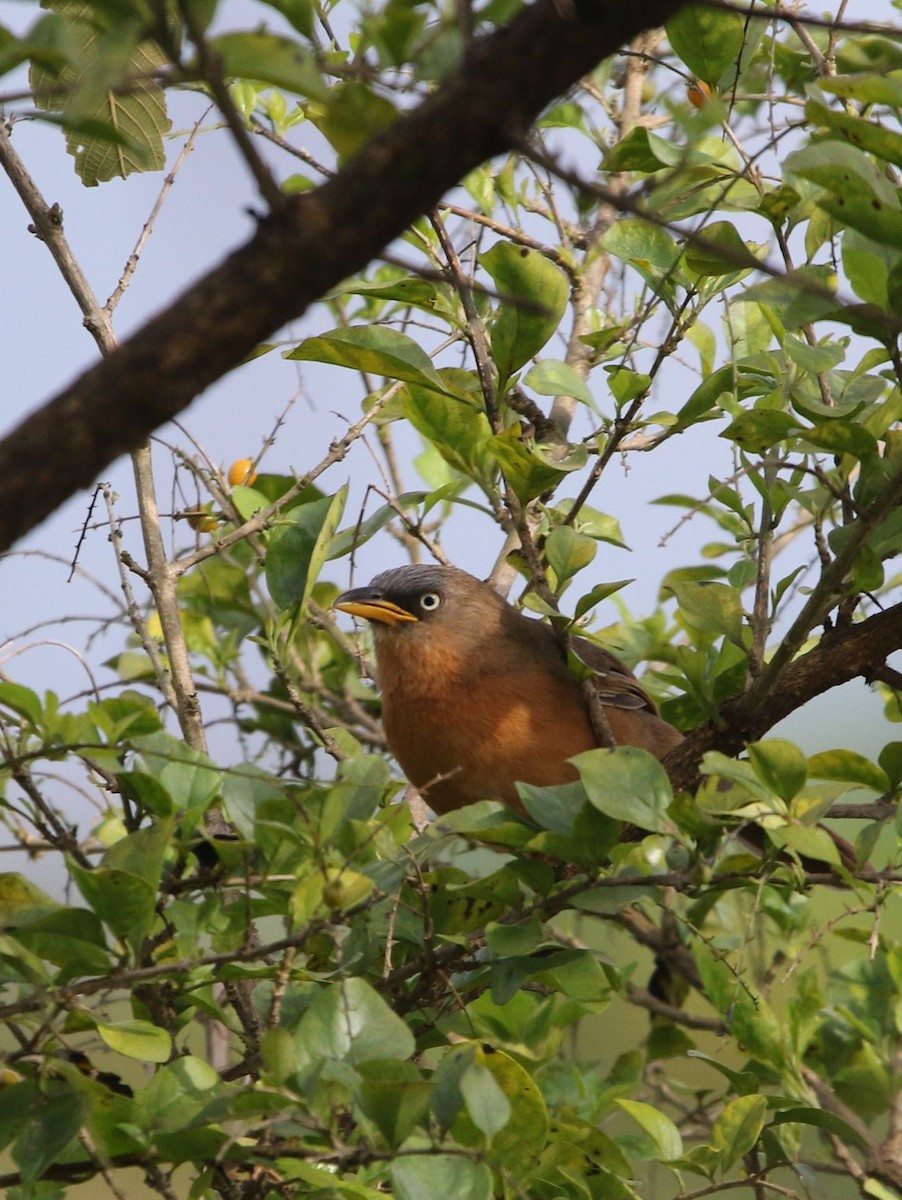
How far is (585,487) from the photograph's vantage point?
2.93 metres

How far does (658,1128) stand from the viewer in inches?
109

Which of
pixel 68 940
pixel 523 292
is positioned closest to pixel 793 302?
pixel 523 292

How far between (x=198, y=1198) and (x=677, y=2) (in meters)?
2.03

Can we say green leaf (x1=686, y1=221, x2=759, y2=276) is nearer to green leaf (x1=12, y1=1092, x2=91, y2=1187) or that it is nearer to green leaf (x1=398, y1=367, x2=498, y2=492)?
green leaf (x1=398, y1=367, x2=498, y2=492)

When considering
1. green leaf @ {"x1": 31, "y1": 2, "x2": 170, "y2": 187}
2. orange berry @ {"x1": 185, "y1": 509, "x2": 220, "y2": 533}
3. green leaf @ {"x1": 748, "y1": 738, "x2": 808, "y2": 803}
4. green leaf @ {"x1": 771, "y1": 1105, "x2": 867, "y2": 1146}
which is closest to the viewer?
green leaf @ {"x1": 31, "y1": 2, "x2": 170, "y2": 187}

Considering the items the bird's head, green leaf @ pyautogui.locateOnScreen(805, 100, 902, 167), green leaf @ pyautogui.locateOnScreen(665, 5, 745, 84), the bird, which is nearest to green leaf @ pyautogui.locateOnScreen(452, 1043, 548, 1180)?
the bird

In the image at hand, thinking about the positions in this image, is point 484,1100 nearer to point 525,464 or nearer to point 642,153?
point 525,464

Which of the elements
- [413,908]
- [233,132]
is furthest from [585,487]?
[233,132]

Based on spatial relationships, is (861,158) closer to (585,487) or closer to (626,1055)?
(585,487)

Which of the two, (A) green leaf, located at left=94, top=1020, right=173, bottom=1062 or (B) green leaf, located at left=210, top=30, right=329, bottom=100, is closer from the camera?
(B) green leaf, located at left=210, top=30, right=329, bottom=100

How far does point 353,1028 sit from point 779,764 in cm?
87

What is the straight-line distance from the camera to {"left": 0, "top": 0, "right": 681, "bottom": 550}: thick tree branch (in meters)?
1.42

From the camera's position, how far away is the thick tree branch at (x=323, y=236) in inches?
55.7

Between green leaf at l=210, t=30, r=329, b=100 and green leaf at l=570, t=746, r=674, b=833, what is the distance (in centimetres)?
130
